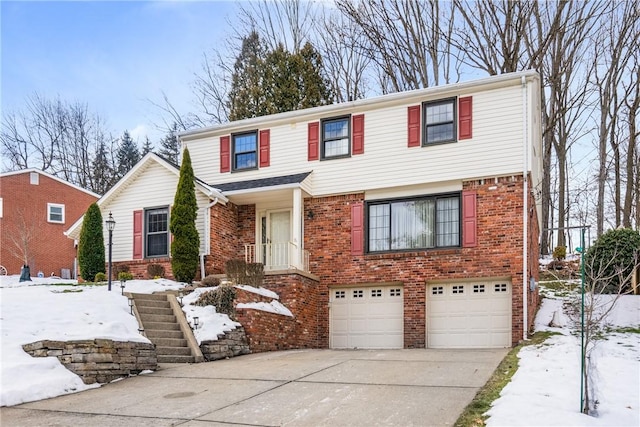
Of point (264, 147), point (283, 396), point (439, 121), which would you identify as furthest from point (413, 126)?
point (283, 396)

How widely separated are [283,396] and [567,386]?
3.50 meters

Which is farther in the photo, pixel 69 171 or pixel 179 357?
pixel 69 171

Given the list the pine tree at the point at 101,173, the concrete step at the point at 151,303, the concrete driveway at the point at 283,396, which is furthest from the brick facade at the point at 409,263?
the pine tree at the point at 101,173

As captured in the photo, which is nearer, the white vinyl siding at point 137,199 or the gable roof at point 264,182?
the gable roof at point 264,182

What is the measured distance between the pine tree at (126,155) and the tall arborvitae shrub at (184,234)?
22207 mm

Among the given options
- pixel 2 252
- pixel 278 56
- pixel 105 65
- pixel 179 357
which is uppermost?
pixel 278 56

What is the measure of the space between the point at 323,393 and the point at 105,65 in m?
10.4

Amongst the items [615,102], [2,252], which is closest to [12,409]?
[2,252]

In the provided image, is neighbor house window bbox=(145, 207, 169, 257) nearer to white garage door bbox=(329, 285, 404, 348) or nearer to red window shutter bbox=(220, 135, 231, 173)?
red window shutter bbox=(220, 135, 231, 173)

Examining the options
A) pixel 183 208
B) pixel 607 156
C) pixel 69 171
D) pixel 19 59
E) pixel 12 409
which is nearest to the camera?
pixel 12 409

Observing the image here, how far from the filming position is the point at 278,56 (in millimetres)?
26156

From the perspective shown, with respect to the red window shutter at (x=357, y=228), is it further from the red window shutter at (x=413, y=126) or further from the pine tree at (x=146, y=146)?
the pine tree at (x=146, y=146)

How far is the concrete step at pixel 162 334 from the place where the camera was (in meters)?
10.7

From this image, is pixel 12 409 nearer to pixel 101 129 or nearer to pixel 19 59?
pixel 19 59
